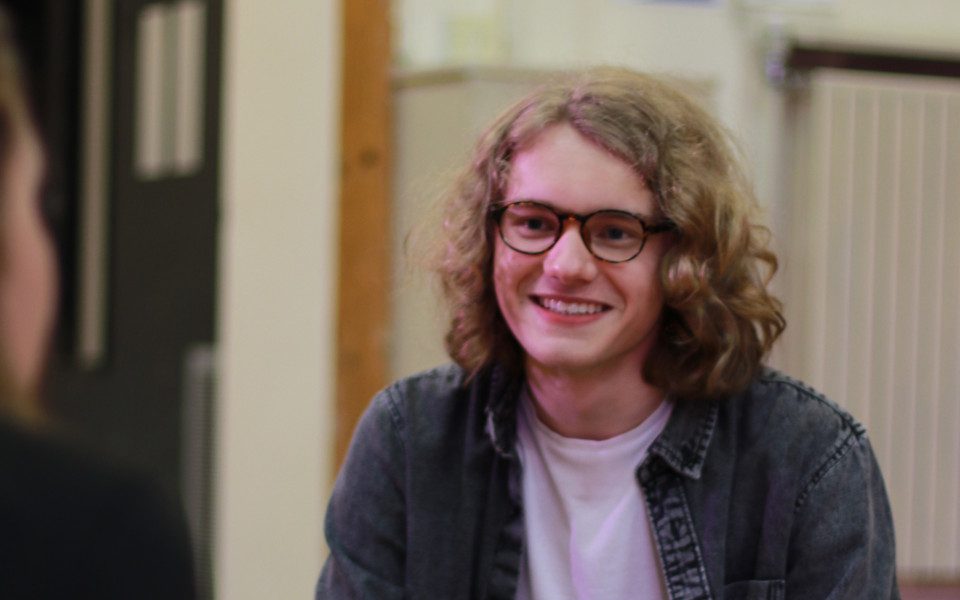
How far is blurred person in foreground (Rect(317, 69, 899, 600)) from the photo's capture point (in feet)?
4.20

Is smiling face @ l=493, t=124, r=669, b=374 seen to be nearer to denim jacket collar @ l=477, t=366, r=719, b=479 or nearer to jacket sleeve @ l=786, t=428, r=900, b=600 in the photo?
denim jacket collar @ l=477, t=366, r=719, b=479

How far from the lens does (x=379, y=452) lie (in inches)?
54.1

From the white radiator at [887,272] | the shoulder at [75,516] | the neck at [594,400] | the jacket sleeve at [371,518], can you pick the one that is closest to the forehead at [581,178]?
the neck at [594,400]

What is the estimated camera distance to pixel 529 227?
1308 mm

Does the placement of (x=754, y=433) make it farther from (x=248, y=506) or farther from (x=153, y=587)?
(x=248, y=506)

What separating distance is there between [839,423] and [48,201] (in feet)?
3.39

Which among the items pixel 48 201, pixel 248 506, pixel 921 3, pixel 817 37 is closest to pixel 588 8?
pixel 817 37

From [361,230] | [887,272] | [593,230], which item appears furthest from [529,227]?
[887,272]

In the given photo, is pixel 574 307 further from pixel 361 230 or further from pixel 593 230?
pixel 361 230

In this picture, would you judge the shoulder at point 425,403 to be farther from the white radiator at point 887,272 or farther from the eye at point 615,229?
the white radiator at point 887,272

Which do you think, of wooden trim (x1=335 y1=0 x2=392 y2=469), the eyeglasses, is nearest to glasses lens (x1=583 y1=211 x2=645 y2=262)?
the eyeglasses

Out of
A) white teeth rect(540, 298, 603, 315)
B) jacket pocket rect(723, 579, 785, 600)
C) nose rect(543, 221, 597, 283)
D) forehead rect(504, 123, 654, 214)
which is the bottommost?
jacket pocket rect(723, 579, 785, 600)

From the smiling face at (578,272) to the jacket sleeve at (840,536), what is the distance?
0.72 feet

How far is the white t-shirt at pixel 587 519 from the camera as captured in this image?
1.29m
